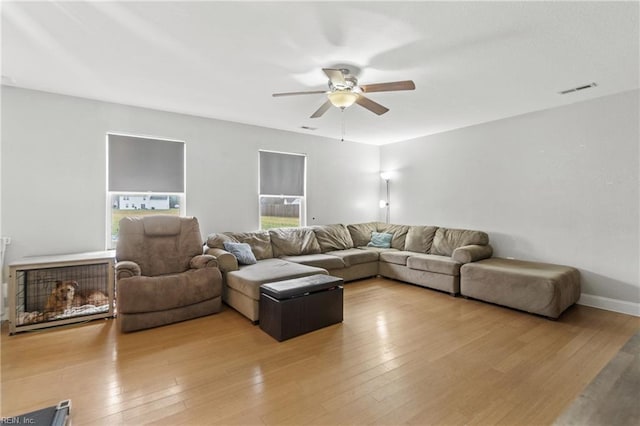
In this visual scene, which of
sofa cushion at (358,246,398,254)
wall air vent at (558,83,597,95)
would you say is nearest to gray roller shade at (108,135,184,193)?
sofa cushion at (358,246,398,254)

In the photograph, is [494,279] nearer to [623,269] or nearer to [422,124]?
[623,269]

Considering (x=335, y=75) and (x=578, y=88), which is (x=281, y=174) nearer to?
(x=335, y=75)

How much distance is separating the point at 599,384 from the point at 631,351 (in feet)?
1.56

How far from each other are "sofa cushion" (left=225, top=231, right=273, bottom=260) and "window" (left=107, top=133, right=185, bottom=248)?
89 centimetres

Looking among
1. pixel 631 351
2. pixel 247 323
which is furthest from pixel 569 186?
pixel 247 323

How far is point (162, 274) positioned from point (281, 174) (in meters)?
A: 2.56

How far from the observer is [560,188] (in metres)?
4.08

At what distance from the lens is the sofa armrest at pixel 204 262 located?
12.0 feet

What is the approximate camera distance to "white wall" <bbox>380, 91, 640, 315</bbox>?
3.59 m

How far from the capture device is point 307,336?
3002 millimetres

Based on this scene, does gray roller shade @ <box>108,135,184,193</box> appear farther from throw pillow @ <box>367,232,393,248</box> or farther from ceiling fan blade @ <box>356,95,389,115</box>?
throw pillow @ <box>367,232,393,248</box>

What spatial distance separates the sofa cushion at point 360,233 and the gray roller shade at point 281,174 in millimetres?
1264

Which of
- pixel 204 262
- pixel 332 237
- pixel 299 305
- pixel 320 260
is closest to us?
pixel 299 305

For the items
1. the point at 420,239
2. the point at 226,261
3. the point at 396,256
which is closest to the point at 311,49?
the point at 226,261
